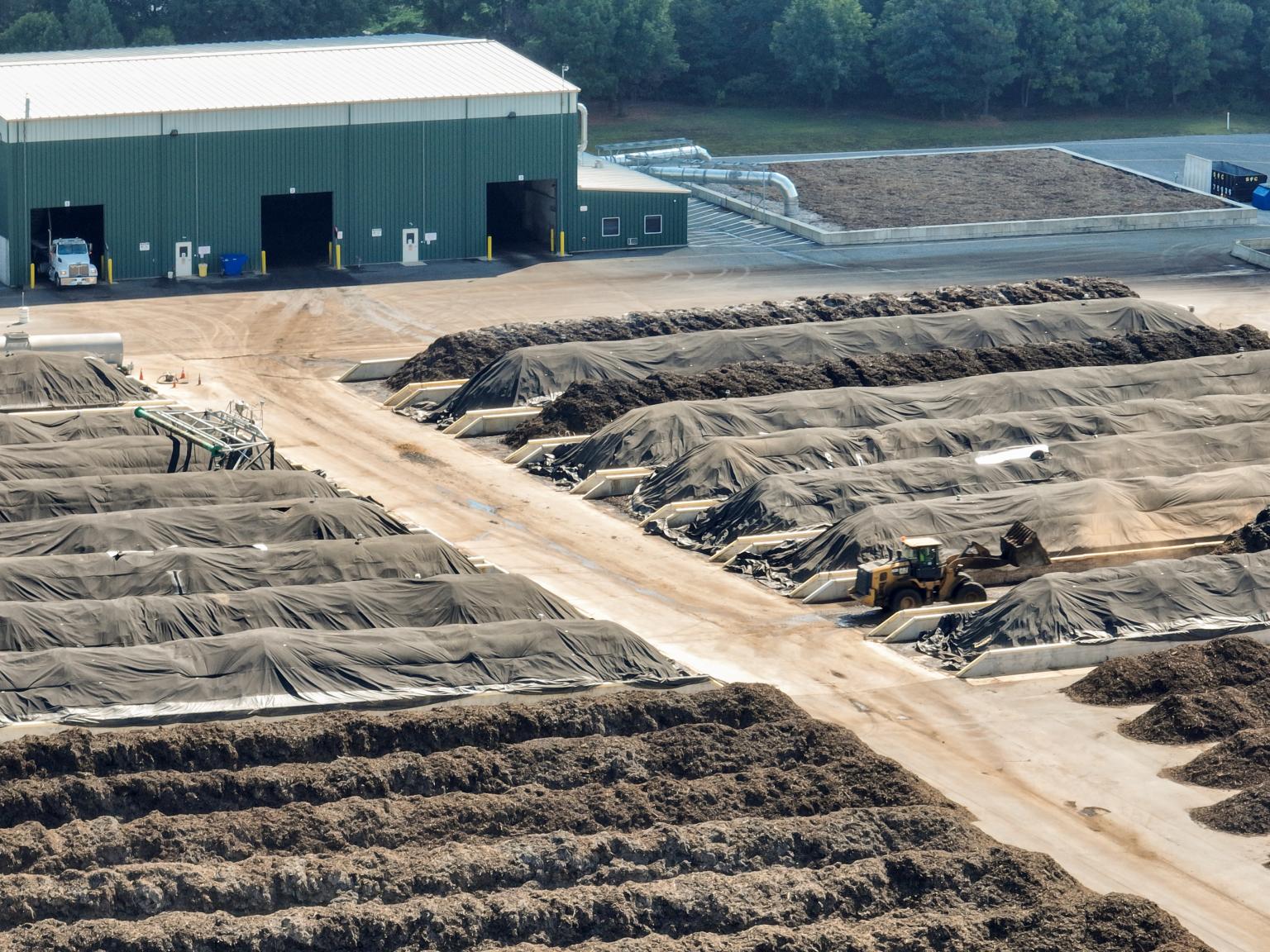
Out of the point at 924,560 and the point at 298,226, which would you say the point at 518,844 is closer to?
the point at 924,560

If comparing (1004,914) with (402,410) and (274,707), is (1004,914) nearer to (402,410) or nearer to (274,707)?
(274,707)

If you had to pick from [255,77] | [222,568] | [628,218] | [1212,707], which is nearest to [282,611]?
[222,568]

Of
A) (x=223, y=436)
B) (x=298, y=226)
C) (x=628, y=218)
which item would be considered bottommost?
(x=223, y=436)

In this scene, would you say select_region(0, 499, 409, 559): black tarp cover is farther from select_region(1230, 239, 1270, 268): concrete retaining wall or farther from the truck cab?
select_region(1230, 239, 1270, 268): concrete retaining wall

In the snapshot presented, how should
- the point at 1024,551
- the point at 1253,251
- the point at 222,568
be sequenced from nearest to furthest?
the point at 222,568 < the point at 1024,551 < the point at 1253,251

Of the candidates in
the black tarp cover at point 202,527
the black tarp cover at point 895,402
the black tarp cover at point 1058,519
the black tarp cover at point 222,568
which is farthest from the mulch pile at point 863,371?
the black tarp cover at point 222,568

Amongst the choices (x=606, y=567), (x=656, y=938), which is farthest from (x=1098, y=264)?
(x=656, y=938)
